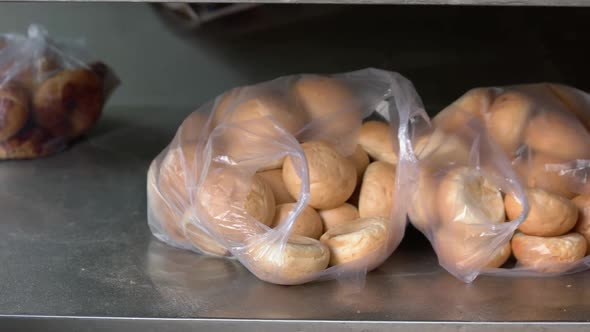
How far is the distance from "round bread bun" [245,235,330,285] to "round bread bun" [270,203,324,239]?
4 cm

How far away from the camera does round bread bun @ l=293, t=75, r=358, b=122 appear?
0.95 m

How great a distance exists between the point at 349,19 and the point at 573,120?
0.69 metres

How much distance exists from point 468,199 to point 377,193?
11cm

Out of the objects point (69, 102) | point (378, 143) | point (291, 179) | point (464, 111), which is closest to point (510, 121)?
point (464, 111)

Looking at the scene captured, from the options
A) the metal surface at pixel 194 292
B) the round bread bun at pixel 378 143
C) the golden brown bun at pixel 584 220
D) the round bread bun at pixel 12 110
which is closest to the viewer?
the metal surface at pixel 194 292

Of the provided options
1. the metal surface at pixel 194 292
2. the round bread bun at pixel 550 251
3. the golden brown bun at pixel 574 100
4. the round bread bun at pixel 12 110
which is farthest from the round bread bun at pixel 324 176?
the round bread bun at pixel 12 110

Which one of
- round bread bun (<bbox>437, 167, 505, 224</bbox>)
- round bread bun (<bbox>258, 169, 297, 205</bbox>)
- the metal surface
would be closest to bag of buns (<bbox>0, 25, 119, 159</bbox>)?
the metal surface

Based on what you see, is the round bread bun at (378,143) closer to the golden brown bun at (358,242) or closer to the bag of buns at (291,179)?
the bag of buns at (291,179)

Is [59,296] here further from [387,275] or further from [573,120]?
[573,120]

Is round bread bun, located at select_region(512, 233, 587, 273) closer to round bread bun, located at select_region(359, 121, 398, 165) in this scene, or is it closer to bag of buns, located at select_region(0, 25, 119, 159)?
round bread bun, located at select_region(359, 121, 398, 165)

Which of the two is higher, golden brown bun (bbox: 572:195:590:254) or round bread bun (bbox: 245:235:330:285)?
Result: golden brown bun (bbox: 572:195:590:254)

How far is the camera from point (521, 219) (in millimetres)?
759

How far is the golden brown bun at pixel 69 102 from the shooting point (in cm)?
126

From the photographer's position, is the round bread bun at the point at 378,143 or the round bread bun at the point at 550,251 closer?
the round bread bun at the point at 550,251
